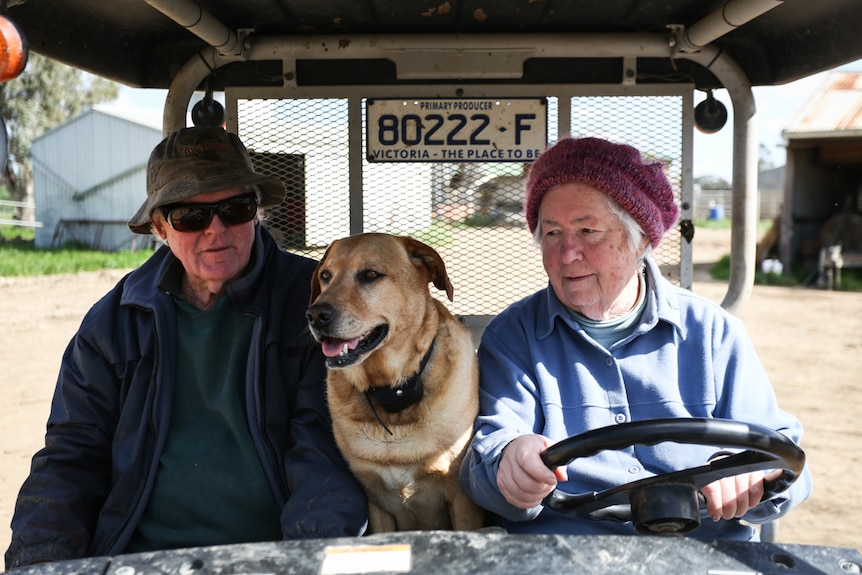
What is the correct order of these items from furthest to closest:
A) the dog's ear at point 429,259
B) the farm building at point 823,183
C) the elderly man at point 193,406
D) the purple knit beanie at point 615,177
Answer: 1. the farm building at point 823,183
2. the dog's ear at point 429,259
3. the elderly man at point 193,406
4. the purple knit beanie at point 615,177

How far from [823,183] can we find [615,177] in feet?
47.9

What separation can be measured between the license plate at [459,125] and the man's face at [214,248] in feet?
1.83

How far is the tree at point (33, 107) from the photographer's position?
94.9ft

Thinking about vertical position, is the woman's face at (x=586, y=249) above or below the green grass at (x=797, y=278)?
above

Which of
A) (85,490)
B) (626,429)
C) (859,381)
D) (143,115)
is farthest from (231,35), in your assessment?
(143,115)

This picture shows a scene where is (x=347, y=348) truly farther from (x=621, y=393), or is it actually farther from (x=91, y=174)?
(x=91, y=174)

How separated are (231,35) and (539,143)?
1007 mm

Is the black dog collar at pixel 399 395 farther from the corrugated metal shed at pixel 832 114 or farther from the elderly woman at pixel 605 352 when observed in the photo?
the corrugated metal shed at pixel 832 114

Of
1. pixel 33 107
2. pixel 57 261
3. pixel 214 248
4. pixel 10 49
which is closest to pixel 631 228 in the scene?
pixel 214 248

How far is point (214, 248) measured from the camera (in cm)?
230

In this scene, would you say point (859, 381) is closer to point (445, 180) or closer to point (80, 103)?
point (445, 180)

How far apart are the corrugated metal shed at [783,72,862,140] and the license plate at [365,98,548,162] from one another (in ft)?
40.9

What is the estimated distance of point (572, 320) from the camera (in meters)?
2.11

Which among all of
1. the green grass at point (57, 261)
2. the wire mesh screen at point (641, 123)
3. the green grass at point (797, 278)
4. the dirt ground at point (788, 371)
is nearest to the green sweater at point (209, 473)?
the wire mesh screen at point (641, 123)
